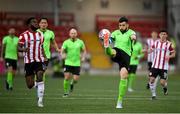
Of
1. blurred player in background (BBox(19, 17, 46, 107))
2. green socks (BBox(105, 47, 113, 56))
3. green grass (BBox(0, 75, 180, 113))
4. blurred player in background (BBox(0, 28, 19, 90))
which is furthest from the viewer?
blurred player in background (BBox(0, 28, 19, 90))

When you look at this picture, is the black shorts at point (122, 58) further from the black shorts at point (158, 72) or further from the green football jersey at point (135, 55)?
the green football jersey at point (135, 55)

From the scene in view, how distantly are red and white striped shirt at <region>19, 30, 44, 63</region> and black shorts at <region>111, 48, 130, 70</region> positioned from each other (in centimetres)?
200

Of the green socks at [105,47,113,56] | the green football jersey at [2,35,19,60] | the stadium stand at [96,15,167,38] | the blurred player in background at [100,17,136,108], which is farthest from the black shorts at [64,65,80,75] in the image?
the stadium stand at [96,15,167,38]

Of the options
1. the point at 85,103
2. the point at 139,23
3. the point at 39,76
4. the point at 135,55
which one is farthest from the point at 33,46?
the point at 139,23

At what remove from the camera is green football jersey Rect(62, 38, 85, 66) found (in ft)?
78.8

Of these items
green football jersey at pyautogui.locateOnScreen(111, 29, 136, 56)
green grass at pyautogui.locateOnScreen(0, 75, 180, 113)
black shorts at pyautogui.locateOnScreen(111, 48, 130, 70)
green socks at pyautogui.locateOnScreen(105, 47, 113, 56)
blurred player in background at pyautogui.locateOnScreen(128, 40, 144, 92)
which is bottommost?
green grass at pyautogui.locateOnScreen(0, 75, 180, 113)

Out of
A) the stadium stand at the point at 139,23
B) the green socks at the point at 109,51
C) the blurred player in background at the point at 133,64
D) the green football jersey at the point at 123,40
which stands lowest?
the blurred player in background at the point at 133,64

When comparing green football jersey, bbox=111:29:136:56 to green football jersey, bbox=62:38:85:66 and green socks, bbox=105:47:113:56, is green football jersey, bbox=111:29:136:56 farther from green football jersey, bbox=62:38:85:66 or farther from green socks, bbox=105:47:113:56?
green football jersey, bbox=62:38:85:66

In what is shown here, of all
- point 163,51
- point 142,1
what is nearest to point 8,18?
point 142,1

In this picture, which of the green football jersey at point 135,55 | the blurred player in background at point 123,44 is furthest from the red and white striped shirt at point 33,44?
the green football jersey at point 135,55

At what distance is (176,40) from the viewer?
4941 centimetres

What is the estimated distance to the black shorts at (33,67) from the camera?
18641 millimetres

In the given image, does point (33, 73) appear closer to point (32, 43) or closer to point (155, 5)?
point (32, 43)

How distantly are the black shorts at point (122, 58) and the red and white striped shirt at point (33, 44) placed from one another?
6.56ft
